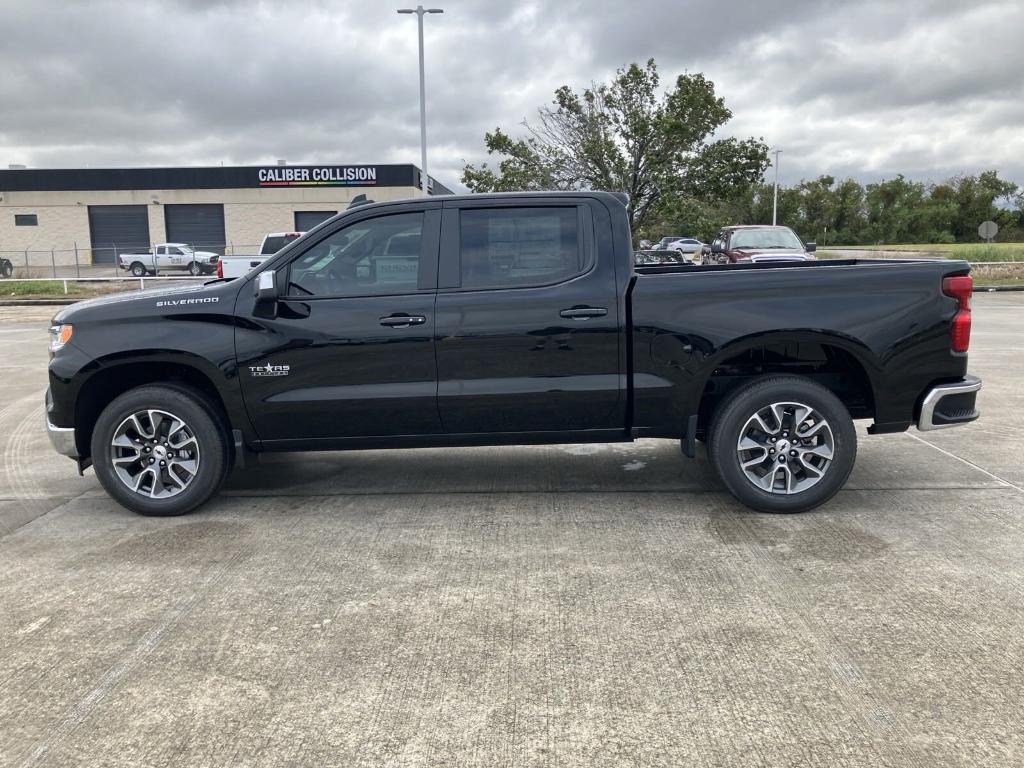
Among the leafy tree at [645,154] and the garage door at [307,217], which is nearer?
the leafy tree at [645,154]

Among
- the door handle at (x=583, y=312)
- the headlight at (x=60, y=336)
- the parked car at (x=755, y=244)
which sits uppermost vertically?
the parked car at (x=755, y=244)

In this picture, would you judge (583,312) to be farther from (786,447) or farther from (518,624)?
(518,624)

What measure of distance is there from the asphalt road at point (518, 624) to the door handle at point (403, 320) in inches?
46.1

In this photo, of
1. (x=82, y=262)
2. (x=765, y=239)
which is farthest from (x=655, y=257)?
(x=82, y=262)

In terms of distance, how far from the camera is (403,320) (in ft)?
16.5

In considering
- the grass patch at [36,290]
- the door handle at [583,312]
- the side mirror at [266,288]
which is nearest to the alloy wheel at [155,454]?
the side mirror at [266,288]

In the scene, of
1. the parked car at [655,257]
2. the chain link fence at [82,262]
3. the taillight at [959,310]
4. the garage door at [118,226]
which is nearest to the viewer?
the taillight at [959,310]

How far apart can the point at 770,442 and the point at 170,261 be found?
3871 cm

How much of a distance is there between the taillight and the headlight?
16.9 ft

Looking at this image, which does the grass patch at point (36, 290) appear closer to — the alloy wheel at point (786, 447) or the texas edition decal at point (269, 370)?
the texas edition decal at point (269, 370)

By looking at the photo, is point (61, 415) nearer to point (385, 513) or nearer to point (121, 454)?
point (121, 454)

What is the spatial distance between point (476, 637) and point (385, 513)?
184cm

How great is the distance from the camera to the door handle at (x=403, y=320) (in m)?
5.02

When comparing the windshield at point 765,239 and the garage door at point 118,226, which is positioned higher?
the garage door at point 118,226
